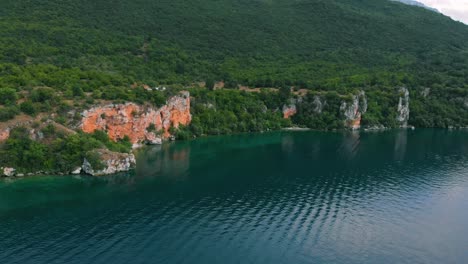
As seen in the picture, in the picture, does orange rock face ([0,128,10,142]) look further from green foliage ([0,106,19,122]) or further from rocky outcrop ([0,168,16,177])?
rocky outcrop ([0,168,16,177])

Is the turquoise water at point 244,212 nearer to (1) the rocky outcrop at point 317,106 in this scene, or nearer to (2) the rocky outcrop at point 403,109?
(1) the rocky outcrop at point 317,106

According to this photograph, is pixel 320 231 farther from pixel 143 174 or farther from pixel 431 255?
pixel 143 174

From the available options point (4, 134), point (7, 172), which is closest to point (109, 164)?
point (7, 172)

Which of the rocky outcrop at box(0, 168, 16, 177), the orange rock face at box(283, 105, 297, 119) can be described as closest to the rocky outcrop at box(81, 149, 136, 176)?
the rocky outcrop at box(0, 168, 16, 177)

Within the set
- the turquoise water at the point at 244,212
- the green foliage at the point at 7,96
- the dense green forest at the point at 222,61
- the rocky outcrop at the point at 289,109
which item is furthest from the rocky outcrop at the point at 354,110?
the green foliage at the point at 7,96

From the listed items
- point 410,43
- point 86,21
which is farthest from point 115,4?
Answer: point 410,43
